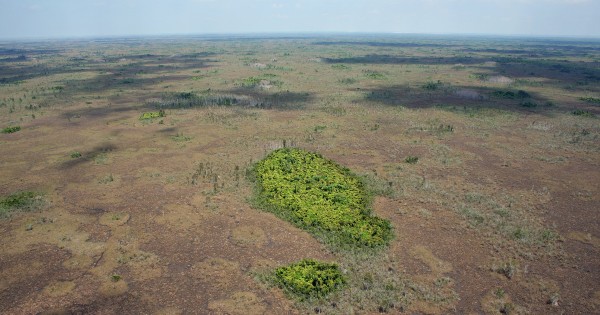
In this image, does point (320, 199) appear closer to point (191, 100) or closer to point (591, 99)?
point (191, 100)

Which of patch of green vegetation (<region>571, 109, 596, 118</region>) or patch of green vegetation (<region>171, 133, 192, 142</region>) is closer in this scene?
patch of green vegetation (<region>171, 133, 192, 142</region>)

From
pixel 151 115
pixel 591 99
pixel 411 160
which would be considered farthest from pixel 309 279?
pixel 591 99

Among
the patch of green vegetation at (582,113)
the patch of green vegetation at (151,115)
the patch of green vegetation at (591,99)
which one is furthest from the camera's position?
the patch of green vegetation at (591,99)

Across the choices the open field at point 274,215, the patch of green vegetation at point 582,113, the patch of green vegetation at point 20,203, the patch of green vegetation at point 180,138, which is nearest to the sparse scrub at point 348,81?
the open field at point 274,215

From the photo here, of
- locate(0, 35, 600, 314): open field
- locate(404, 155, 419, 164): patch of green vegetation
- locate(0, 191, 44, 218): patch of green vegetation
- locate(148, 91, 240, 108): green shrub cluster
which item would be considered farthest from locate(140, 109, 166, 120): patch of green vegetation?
locate(404, 155, 419, 164): patch of green vegetation

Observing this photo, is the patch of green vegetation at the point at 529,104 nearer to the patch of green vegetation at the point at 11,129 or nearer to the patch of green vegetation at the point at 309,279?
the patch of green vegetation at the point at 309,279

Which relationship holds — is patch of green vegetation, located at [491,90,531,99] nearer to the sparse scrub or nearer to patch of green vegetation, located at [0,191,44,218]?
the sparse scrub
